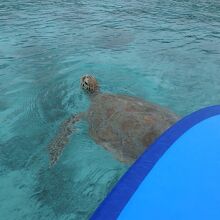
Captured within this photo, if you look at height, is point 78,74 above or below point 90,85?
below

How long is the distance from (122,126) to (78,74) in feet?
14.2

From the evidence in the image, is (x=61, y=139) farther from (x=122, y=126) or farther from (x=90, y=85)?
(x=90, y=85)

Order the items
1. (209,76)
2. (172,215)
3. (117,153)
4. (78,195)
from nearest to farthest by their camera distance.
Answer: (172,215) < (78,195) < (117,153) < (209,76)

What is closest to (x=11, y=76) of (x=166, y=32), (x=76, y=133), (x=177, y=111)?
(x=76, y=133)

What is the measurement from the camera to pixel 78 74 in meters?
10.1

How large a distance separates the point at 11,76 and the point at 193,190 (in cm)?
746

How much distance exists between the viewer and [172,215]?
11.1 ft

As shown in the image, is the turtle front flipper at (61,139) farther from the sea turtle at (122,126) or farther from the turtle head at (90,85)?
the turtle head at (90,85)

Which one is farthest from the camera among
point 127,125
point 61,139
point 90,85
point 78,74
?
point 78,74

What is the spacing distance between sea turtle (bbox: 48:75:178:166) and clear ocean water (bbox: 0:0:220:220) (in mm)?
251

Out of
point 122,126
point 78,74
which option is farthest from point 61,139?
point 78,74

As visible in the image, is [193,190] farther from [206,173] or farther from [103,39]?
[103,39]

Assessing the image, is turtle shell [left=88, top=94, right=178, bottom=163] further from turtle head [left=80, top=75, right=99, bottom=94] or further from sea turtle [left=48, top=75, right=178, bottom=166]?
turtle head [left=80, top=75, right=99, bottom=94]

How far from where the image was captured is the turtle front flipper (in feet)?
21.7
